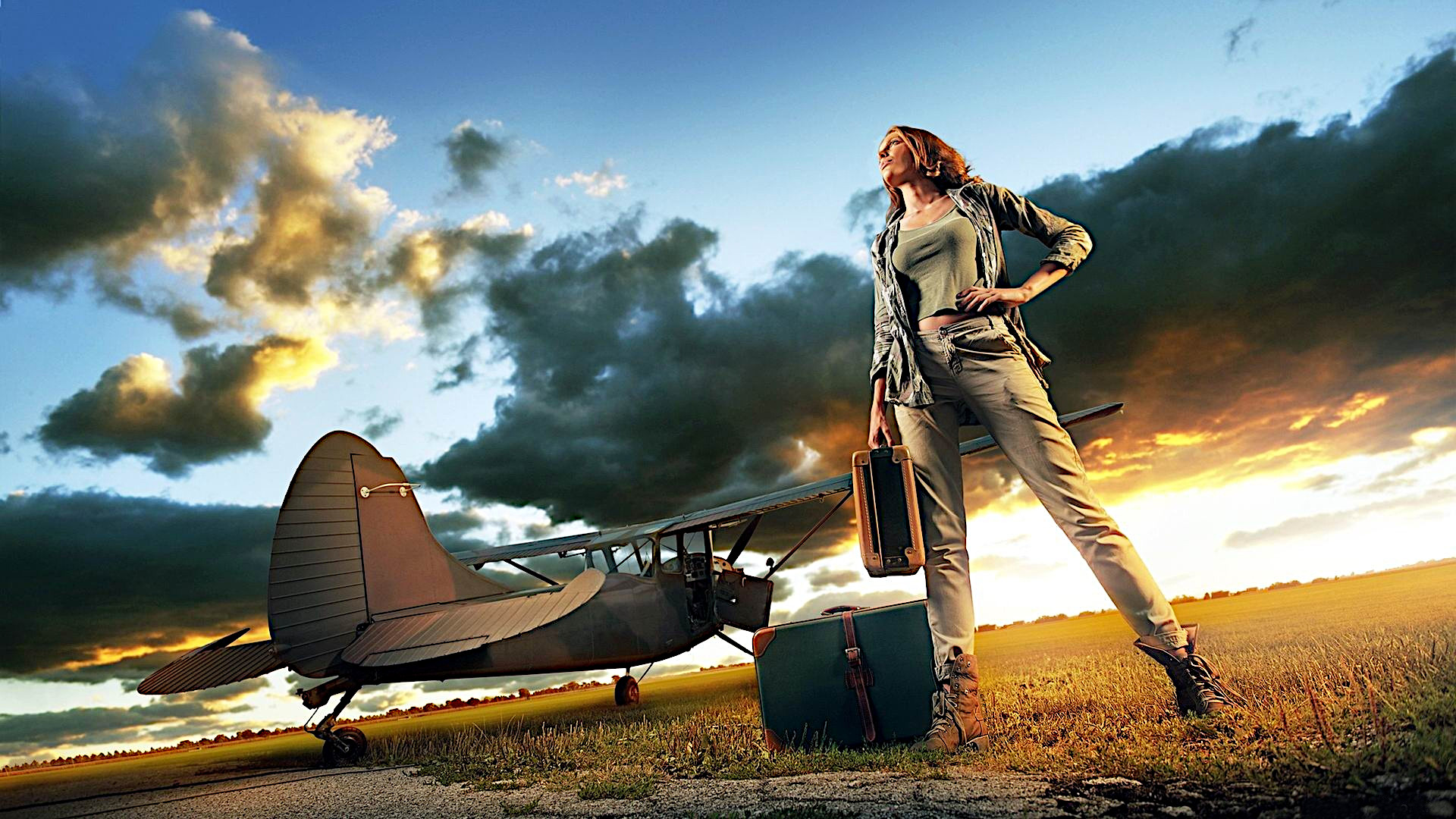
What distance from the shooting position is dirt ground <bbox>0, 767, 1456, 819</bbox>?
2.21 m

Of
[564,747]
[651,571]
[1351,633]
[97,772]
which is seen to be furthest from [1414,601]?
[97,772]

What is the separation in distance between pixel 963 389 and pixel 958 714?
1602 millimetres

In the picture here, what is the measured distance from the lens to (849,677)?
4.10m

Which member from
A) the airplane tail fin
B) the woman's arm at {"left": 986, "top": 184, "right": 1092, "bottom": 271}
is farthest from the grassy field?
the woman's arm at {"left": 986, "top": 184, "right": 1092, "bottom": 271}

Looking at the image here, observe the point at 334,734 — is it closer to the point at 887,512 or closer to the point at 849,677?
A: the point at 849,677

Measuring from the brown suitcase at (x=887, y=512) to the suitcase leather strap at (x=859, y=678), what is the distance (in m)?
0.57

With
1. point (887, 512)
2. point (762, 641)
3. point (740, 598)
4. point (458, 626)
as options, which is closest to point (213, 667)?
point (458, 626)

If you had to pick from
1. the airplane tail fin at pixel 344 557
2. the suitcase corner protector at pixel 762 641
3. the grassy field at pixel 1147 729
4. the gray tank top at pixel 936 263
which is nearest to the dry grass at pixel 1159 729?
the grassy field at pixel 1147 729

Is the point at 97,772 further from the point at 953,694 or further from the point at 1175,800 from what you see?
the point at 1175,800

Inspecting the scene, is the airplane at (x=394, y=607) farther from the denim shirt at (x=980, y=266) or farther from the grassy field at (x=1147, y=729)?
the denim shirt at (x=980, y=266)

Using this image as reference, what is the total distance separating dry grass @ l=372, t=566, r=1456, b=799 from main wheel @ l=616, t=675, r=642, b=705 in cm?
299

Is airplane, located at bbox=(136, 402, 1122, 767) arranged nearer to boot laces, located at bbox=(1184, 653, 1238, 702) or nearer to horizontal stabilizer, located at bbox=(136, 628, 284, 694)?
horizontal stabilizer, located at bbox=(136, 628, 284, 694)

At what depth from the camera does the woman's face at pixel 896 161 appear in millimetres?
4129

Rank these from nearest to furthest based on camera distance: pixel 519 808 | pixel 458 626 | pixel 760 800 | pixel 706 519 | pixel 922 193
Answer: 1. pixel 760 800
2. pixel 519 808
3. pixel 922 193
4. pixel 458 626
5. pixel 706 519
